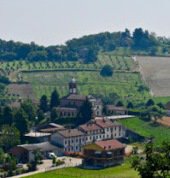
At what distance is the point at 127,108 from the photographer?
106750 millimetres

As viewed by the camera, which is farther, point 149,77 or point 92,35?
point 92,35

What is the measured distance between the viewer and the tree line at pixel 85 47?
156m

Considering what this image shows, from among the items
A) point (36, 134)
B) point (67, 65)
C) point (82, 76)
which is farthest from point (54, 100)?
point (67, 65)

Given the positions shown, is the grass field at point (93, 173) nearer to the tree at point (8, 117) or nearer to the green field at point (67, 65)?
the tree at point (8, 117)

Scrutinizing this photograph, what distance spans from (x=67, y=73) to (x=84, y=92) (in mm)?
15080

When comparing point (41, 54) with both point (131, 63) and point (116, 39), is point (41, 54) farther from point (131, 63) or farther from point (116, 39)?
point (116, 39)

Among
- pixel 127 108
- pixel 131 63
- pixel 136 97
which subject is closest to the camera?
pixel 127 108

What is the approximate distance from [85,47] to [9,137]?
88213 mm

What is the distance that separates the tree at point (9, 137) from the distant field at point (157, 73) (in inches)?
2104

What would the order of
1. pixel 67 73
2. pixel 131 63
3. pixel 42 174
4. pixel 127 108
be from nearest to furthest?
pixel 42 174 → pixel 127 108 → pixel 67 73 → pixel 131 63

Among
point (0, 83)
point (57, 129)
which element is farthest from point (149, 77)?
point (57, 129)

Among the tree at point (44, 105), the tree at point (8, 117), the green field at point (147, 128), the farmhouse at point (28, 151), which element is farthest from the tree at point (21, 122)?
the green field at point (147, 128)

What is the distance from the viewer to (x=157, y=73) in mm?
149875

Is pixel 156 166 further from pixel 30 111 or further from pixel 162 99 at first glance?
pixel 162 99
